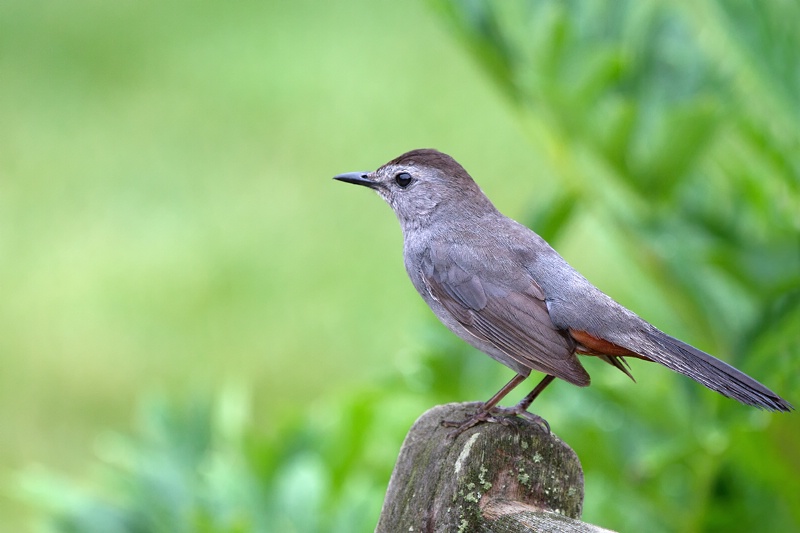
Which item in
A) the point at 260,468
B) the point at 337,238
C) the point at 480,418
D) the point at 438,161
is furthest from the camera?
the point at 337,238

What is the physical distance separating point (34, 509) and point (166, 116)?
15.7 ft

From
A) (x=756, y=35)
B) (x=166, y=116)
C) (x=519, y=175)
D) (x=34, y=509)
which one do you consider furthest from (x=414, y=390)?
(x=166, y=116)

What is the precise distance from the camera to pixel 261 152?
403 inches

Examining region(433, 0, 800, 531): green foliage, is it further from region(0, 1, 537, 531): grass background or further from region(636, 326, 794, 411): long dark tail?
region(0, 1, 537, 531): grass background

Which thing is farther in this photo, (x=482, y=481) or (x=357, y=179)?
(x=357, y=179)

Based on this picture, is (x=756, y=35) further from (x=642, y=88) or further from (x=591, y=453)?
(x=591, y=453)

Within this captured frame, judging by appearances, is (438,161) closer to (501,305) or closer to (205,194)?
(501,305)

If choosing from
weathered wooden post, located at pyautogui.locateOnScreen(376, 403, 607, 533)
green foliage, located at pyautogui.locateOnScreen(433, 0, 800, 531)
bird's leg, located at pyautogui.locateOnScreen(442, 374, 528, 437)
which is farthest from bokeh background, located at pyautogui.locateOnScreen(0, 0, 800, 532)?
weathered wooden post, located at pyautogui.locateOnScreen(376, 403, 607, 533)

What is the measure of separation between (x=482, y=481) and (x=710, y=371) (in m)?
0.55

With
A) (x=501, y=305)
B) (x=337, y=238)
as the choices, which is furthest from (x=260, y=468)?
(x=337, y=238)

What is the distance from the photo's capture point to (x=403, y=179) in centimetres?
337

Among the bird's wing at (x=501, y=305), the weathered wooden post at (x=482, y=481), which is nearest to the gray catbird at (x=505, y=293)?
the bird's wing at (x=501, y=305)

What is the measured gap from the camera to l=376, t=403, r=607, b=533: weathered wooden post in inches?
90.2

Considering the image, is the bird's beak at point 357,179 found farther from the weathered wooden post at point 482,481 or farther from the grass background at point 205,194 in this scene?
the grass background at point 205,194
